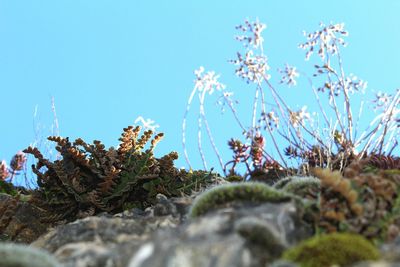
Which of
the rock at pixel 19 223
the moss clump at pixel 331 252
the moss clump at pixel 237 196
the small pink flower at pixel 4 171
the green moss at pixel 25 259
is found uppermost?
the small pink flower at pixel 4 171

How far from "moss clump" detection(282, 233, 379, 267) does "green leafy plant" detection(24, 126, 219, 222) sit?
3.64 metres

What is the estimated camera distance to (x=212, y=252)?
2316mm

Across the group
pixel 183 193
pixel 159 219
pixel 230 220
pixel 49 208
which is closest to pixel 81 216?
pixel 49 208

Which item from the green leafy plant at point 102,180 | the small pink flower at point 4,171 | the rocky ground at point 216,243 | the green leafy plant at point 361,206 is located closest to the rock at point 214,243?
Answer: the rocky ground at point 216,243

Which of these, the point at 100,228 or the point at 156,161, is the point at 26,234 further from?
the point at 100,228

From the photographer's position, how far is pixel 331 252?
8.54 feet

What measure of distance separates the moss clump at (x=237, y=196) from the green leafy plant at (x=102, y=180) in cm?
289

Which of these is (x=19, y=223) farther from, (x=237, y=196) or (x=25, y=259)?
(x=25, y=259)

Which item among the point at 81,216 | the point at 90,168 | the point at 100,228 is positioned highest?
the point at 90,168

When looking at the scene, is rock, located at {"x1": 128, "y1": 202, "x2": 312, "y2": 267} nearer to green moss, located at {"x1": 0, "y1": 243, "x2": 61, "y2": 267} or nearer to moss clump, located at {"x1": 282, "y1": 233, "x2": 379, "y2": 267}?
moss clump, located at {"x1": 282, "y1": 233, "x2": 379, "y2": 267}

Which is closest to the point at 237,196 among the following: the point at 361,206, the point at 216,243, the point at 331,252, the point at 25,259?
the point at 361,206

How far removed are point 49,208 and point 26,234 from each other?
391 mm

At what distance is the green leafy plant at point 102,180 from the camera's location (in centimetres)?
615

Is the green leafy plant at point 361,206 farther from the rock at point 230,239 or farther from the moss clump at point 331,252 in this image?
the moss clump at point 331,252
